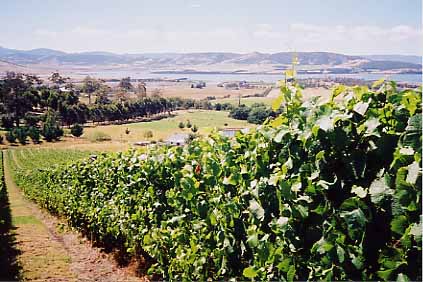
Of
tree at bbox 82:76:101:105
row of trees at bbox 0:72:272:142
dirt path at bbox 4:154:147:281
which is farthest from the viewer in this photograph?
tree at bbox 82:76:101:105

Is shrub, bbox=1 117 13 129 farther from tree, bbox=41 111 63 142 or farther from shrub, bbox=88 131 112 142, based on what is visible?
shrub, bbox=88 131 112 142

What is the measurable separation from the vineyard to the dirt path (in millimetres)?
3063

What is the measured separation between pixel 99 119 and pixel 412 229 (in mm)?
81464

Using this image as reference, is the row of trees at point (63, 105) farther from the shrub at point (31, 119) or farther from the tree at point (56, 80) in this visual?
the tree at point (56, 80)

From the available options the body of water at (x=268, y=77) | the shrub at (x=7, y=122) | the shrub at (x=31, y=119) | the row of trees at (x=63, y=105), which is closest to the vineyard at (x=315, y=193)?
the body of water at (x=268, y=77)

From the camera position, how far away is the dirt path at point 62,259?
6.59 metres

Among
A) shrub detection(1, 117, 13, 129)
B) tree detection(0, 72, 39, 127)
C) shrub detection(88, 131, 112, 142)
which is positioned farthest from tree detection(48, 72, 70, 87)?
shrub detection(88, 131, 112, 142)

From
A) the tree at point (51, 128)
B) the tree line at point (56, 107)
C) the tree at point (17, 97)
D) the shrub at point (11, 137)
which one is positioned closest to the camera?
the shrub at point (11, 137)

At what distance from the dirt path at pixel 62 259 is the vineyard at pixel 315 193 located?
3063 mm

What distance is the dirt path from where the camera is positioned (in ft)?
21.6

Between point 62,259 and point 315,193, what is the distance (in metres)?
6.99

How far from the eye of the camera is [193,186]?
3.42 meters

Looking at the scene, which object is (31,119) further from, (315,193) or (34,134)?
(315,193)

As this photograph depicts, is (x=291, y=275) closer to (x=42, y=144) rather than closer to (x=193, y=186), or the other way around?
(x=193, y=186)
